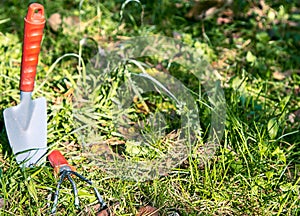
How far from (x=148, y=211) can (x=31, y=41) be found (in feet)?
2.34

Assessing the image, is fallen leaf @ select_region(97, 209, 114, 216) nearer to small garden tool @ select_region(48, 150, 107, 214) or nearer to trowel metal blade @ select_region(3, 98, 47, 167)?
small garden tool @ select_region(48, 150, 107, 214)

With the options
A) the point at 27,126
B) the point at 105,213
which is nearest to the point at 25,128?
the point at 27,126

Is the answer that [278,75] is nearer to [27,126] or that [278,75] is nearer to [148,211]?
[148,211]

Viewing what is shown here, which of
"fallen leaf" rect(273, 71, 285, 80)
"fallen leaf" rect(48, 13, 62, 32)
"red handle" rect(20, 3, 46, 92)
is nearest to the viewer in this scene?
"red handle" rect(20, 3, 46, 92)

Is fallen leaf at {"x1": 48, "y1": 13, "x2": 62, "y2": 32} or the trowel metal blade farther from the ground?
fallen leaf at {"x1": 48, "y1": 13, "x2": 62, "y2": 32}

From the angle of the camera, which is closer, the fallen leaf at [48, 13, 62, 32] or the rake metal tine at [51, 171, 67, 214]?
the rake metal tine at [51, 171, 67, 214]

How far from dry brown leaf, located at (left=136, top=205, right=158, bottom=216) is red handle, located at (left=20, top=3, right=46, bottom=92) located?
60 cm

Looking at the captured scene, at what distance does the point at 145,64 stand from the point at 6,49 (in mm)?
690

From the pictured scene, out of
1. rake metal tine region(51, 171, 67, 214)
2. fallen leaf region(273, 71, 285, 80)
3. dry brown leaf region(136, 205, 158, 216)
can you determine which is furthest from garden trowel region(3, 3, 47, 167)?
fallen leaf region(273, 71, 285, 80)

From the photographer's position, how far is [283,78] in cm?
268

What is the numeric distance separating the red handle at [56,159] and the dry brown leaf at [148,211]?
33 cm

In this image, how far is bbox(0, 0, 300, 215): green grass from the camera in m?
1.92

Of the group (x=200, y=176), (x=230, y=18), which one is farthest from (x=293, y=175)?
(x=230, y=18)

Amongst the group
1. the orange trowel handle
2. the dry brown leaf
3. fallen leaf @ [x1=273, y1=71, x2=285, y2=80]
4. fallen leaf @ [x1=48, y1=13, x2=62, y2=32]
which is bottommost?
the dry brown leaf
